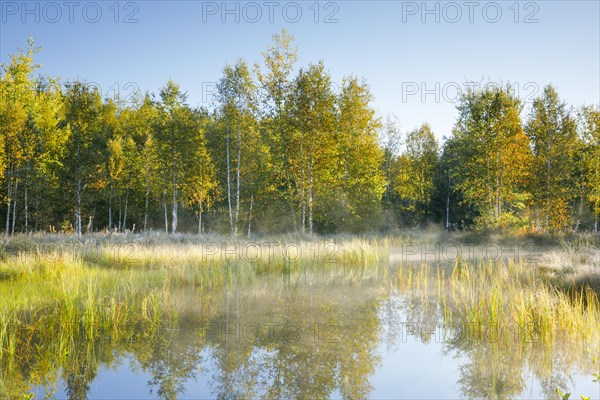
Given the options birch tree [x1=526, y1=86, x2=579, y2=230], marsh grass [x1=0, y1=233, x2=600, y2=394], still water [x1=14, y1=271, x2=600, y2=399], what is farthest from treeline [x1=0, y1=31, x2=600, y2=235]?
still water [x1=14, y1=271, x2=600, y2=399]

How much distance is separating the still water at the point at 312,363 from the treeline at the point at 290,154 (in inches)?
548

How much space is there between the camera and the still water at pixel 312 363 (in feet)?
12.9

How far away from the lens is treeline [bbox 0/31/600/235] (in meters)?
20.8

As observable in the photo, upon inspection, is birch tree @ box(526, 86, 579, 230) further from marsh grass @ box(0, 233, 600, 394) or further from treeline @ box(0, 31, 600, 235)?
marsh grass @ box(0, 233, 600, 394)

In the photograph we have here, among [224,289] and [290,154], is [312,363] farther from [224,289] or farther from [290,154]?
[290,154]

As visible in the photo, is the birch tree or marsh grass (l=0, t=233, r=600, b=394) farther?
the birch tree

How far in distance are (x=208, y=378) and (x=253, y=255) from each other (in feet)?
26.9

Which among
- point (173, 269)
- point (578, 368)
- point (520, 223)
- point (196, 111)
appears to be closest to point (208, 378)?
point (578, 368)

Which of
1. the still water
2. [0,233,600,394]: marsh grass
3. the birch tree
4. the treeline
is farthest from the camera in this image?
the birch tree

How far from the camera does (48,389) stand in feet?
12.7

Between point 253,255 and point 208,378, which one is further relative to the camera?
point 253,255

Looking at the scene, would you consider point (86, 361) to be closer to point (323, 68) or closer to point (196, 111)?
point (323, 68)

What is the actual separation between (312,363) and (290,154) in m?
16.6

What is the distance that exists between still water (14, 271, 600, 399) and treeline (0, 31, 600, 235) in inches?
548
